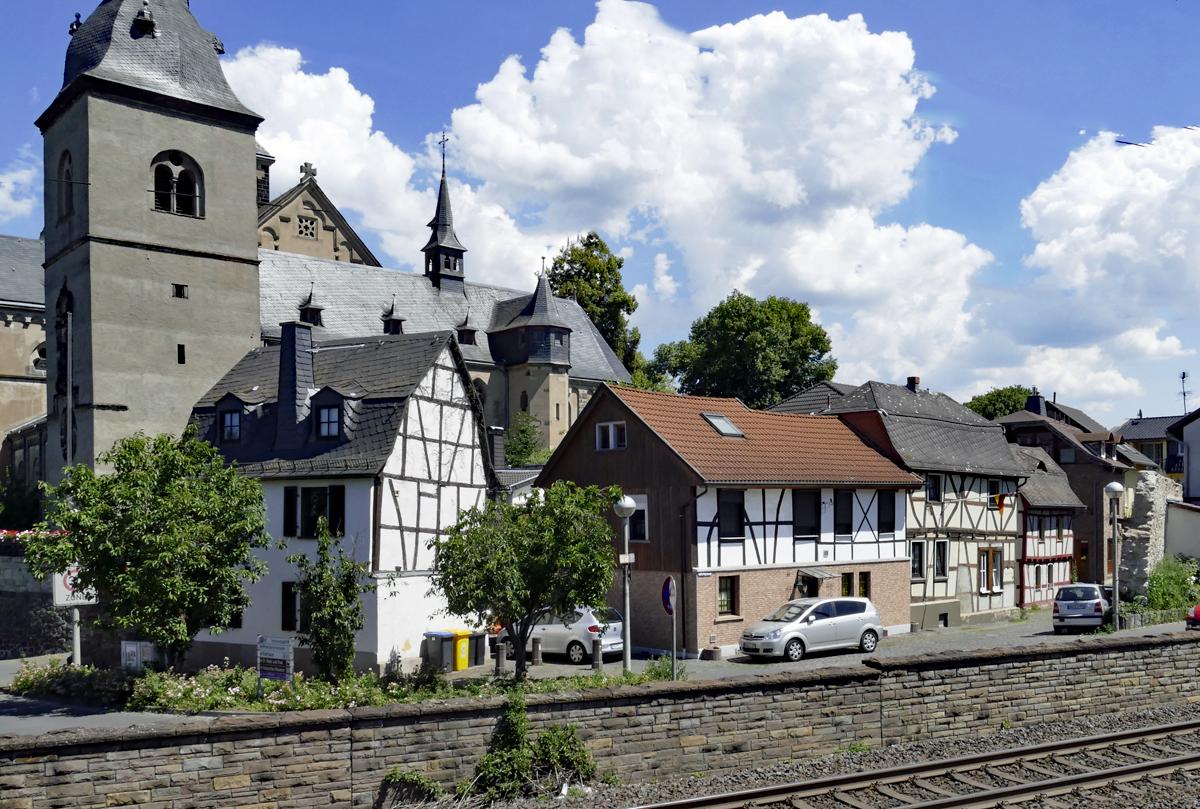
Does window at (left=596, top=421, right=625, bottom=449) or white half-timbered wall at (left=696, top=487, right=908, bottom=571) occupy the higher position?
window at (left=596, top=421, right=625, bottom=449)

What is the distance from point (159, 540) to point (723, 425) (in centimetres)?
1672

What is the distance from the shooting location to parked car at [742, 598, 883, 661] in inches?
990

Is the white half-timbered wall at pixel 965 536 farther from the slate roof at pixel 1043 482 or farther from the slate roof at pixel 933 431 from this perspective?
the slate roof at pixel 1043 482

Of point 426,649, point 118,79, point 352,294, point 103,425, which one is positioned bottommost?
point 426,649

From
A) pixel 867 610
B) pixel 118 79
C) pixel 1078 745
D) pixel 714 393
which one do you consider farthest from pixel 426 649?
pixel 714 393

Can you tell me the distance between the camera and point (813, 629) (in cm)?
2553

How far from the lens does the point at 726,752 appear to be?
14.4m

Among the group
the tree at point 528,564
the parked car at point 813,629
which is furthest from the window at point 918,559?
the tree at point 528,564

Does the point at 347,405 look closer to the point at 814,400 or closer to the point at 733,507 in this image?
the point at 733,507

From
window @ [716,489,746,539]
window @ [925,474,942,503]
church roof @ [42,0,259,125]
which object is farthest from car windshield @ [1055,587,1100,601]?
church roof @ [42,0,259,125]

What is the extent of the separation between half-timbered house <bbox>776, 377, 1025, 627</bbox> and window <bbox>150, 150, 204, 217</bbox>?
2395 centimetres

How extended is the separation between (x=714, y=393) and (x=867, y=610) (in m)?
35.4

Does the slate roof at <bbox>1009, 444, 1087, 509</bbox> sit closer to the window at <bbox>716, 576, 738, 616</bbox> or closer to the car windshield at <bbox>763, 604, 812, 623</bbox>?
the window at <bbox>716, 576, 738, 616</bbox>

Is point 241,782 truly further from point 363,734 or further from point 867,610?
point 867,610
